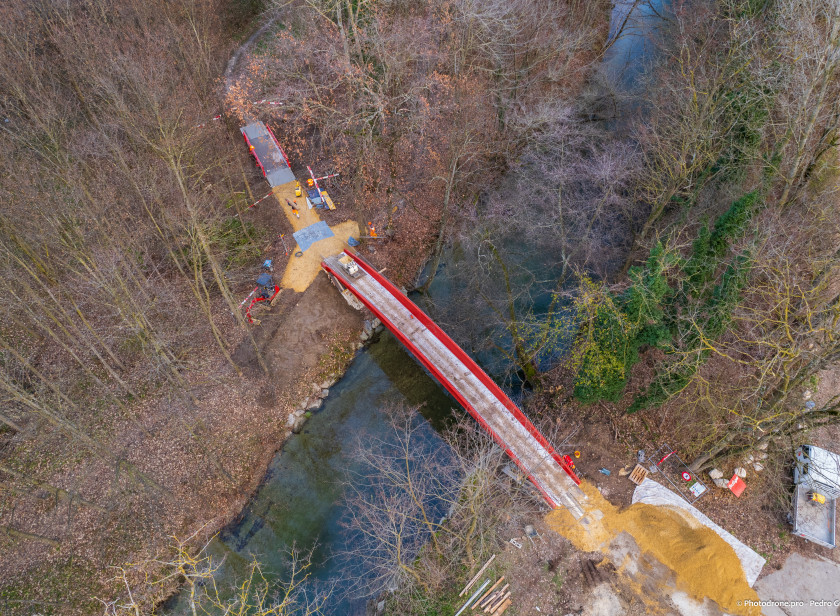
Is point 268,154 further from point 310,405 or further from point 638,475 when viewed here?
point 638,475

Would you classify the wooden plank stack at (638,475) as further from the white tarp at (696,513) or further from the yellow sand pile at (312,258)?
the yellow sand pile at (312,258)

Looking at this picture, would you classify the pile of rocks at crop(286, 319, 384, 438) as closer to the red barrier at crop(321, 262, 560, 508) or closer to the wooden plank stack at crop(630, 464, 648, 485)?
the red barrier at crop(321, 262, 560, 508)

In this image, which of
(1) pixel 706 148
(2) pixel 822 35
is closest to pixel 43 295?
(1) pixel 706 148

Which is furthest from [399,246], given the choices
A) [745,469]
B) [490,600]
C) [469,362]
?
[745,469]

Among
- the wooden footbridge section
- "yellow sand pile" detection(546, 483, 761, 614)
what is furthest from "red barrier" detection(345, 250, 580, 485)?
"yellow sand pile" detection(546, 483, 761, 614)

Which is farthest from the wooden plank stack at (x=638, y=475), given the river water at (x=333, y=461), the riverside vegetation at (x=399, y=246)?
the river water at (x=333, y=461)

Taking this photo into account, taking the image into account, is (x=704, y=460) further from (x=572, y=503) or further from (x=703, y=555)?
(x=572, y=503)
